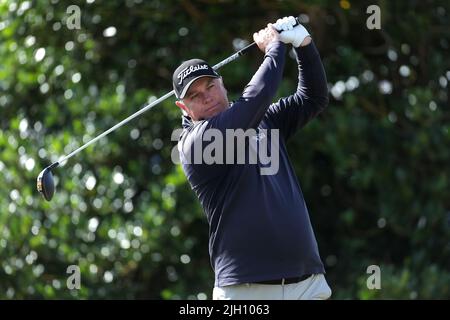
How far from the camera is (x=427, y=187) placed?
6871 millimetres

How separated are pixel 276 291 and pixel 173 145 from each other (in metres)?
2.96

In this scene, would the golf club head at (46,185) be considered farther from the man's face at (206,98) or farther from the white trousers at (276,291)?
the white trousers at (276,291)

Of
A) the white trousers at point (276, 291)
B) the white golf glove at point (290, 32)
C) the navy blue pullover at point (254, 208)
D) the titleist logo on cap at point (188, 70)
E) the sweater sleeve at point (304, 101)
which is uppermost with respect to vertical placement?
the white golf glove at point (290, 32)

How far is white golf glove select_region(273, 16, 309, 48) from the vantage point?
4340mm

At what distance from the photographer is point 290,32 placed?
4348 millimetres

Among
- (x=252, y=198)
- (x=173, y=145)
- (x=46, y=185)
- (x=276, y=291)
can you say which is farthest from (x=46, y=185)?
(x=173, y=145)

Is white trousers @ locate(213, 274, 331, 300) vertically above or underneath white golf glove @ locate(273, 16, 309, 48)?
underneath

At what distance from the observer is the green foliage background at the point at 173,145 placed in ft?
22.4

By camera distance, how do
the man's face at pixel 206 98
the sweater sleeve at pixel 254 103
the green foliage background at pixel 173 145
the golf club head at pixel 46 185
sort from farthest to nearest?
1. the green foliage background at pixel 173 145
2. the golf club head at pixel 46 185
3. the man's face at pixel 206 98
4. the sweater sleeve at pixel 254 103

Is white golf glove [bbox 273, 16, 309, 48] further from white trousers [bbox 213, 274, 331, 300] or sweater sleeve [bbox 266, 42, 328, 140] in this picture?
white trousers [bbox 213, 274, 331, 300]

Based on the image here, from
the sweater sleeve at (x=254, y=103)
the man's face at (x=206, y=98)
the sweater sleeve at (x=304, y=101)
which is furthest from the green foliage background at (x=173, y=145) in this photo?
the sweater sleeve at (x=254, y=103)

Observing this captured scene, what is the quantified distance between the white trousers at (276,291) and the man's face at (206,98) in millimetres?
724

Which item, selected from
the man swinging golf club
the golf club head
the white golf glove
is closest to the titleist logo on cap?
the man swinging golf club
